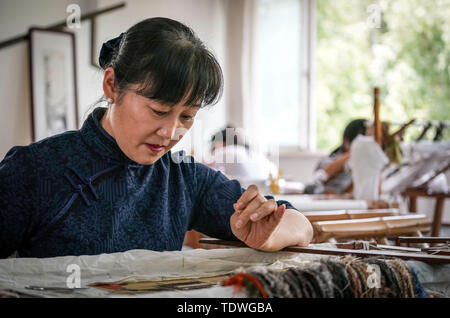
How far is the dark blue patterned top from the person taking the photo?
100 cm

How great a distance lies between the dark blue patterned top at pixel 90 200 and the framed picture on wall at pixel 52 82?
8.30ft

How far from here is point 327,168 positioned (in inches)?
150

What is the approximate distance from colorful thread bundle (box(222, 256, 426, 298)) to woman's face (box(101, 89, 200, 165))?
389 millimetres

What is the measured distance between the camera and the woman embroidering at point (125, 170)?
3.17 ft

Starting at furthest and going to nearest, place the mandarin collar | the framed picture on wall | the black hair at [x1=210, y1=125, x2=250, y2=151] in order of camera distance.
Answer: the black hair at [x1=210, y1=125, x2=250, y2=151] < the framed picture on wall < the mandarin collar

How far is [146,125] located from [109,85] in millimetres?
131

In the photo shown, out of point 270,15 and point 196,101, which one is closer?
point 196,101

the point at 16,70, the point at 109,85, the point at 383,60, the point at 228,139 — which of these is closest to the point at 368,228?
the point at 109,85

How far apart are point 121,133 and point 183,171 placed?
216 millimetres

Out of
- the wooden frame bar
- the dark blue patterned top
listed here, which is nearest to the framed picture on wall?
the dark blue patterned top

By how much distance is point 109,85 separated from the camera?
3.46 ft

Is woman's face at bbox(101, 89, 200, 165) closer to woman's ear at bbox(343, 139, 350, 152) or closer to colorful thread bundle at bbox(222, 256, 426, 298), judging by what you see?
colorful thread bundle at bbox(222, 256, 426, 298)
